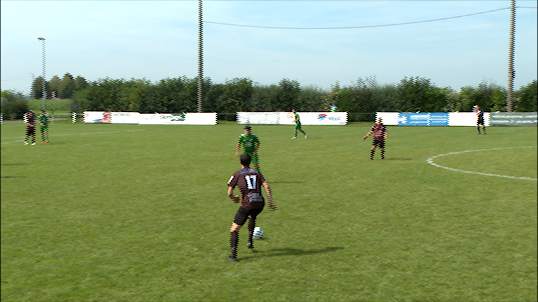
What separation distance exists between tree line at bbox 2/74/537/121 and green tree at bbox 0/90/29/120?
40261 mm

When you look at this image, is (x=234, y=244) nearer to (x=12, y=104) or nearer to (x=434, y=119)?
(x=12, y=104)

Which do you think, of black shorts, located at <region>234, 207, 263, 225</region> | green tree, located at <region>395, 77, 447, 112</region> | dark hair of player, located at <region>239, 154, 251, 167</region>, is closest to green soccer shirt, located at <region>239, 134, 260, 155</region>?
dark hair of player, located at <region>239, 154, 251, 167</region>

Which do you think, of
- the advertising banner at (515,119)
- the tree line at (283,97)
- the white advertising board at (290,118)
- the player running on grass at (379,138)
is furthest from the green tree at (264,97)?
the player running on grass at (379,138)

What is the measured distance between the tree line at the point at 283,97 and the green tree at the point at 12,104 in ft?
132

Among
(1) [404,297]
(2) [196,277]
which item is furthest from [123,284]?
(1) [404,297]

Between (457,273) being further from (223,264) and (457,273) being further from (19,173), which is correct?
(19,173)

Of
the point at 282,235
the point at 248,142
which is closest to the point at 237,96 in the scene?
the point at 248,142

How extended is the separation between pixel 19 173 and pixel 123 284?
525 inches

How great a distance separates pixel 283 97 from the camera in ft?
223

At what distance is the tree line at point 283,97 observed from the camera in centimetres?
6131

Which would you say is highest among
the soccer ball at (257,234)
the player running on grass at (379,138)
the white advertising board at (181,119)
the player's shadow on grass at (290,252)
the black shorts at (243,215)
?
the white advertising board at (181,119)

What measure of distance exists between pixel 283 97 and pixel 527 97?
30400 mm

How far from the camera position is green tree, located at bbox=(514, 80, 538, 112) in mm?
55375

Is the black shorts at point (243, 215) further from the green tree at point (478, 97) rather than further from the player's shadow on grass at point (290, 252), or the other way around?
the green tree at point (478, 97)
